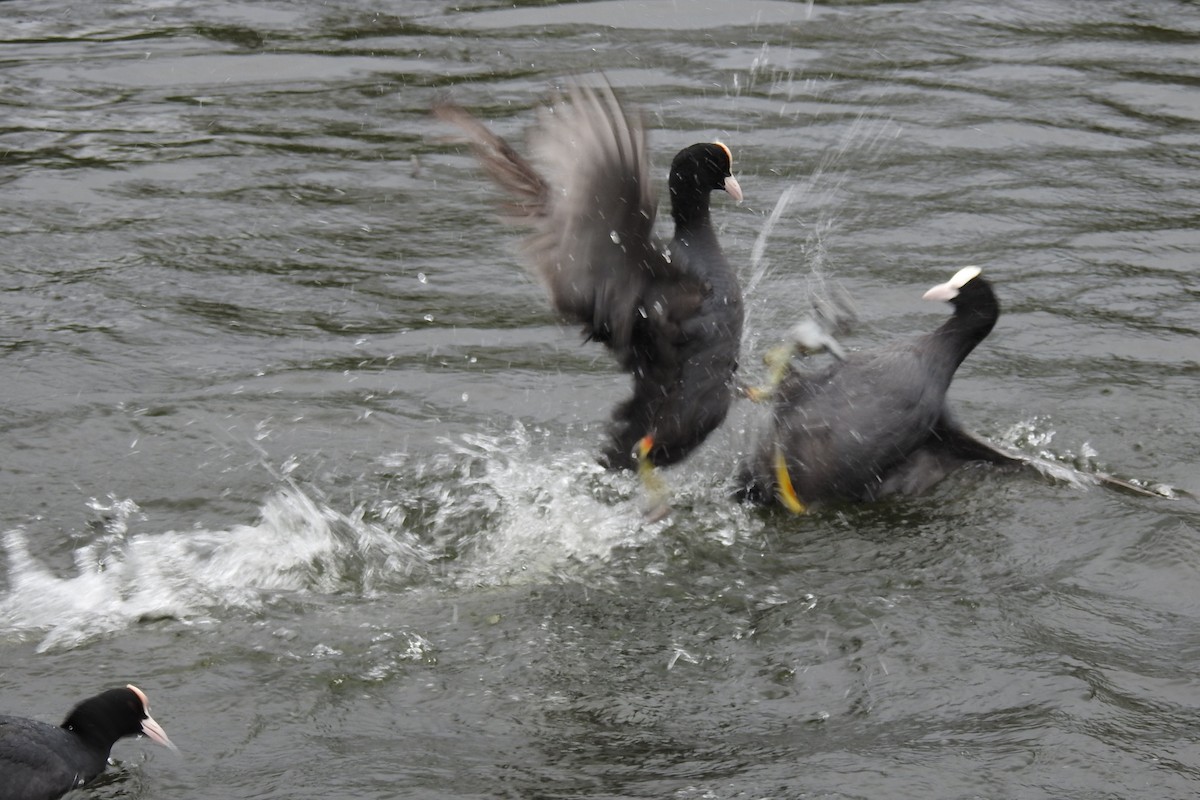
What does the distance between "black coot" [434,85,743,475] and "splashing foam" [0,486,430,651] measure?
0.83 meters

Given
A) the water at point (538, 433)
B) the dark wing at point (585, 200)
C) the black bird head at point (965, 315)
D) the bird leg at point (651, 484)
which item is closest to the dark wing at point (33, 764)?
the water at point (538, 433)

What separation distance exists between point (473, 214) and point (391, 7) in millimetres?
2906

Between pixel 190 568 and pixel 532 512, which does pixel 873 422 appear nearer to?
Result: pixel 532 512

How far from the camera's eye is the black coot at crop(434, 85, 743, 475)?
162 inches

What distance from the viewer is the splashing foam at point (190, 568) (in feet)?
13.4

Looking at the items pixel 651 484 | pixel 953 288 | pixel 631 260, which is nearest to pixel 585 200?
pixel 631 260

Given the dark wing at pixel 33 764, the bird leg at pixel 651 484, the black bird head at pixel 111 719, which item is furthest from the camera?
the bird leg at pixel 651 484

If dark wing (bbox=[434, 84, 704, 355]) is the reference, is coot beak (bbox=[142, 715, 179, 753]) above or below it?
below

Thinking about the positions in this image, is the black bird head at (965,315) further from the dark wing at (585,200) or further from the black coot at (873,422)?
the dark wing at (585,200)

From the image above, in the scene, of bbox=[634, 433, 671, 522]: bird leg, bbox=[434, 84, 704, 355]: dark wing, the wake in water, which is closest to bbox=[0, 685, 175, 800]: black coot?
the wake in water

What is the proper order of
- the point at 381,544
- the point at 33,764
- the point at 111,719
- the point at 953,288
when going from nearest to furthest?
the point at 33,764 → the point at 111,719 → the point at 381,544 → the point at 953,288

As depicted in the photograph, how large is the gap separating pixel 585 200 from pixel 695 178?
1.87 feet

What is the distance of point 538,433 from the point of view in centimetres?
511

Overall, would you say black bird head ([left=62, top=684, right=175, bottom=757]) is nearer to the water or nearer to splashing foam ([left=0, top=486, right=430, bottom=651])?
the water
